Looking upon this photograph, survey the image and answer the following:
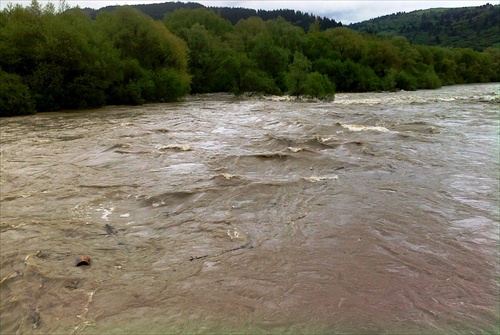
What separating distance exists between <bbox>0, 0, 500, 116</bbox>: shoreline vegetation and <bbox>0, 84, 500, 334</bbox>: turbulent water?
15.9 meters

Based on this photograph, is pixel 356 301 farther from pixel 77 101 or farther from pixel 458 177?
pixel 77 101

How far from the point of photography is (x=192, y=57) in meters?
43.2

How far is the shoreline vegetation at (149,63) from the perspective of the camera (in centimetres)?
2547

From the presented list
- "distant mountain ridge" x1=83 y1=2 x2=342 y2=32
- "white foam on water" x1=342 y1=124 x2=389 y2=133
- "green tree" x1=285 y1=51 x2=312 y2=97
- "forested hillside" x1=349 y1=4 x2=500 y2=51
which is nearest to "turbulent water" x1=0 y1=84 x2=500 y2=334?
"white foam on water" x1=342 y1=124 x2=389 y2=133

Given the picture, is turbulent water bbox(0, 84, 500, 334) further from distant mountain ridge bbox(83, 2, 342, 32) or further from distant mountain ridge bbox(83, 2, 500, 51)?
distant mountain ridge bbox(83, 2, 342, 32)

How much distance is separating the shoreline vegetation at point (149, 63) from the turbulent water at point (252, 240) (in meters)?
15.9

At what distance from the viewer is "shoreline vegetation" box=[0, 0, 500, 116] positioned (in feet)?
83.6

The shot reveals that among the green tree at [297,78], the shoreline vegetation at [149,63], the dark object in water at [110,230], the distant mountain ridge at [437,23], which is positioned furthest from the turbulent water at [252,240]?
the distant mountain ridge at [437,23]

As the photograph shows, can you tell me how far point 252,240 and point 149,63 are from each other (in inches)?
1236

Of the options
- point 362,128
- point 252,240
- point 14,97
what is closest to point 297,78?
point 362,128

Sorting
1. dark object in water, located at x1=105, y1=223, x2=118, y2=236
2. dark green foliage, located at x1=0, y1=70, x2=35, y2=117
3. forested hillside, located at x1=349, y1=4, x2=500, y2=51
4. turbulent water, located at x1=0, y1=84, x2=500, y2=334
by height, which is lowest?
turbulent water, located at x1=0, y1=84, x2=500, y2=334

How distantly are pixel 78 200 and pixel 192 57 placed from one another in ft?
126

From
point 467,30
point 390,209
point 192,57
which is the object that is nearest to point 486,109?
point 390,209

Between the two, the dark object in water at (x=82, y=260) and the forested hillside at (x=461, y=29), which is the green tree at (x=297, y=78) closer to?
the dark object in water at (x=82, y=260)
